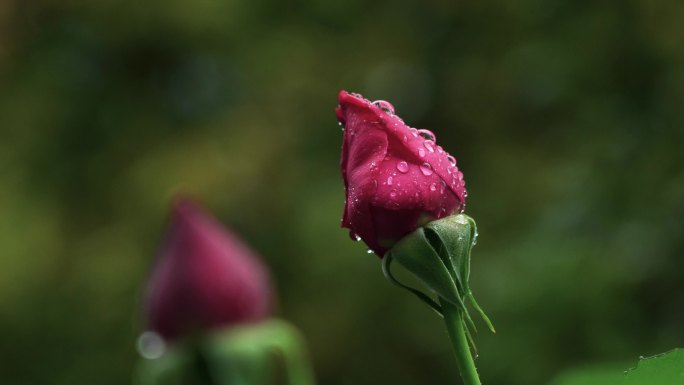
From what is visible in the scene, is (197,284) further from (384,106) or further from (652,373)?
(652,373)

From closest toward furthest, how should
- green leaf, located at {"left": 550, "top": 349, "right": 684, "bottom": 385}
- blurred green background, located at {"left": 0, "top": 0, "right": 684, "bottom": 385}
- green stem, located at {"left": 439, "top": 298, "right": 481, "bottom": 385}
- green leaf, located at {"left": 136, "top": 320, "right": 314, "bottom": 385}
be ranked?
green leaf, located at {"left": 550, "top": 349, "right": 684, "bottom": 385}
green stem, located at {"left": 439, "top": 298, "right": 481, "bottom": 385}
green leaf, located at {"left": 136, "top": 320, "right": 314, "bottom": 385}
blurred green background, located at {"left": 0, "top": 0, "right": 684, "bottom": 385}

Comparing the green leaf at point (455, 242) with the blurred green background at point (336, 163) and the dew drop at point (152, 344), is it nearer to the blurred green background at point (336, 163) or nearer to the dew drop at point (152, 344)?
the dew drop at point (152, 344)

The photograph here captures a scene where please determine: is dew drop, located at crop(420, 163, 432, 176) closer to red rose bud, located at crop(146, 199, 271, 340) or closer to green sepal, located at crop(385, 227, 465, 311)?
green sepal, located at crop(385, 227, 465, 311)

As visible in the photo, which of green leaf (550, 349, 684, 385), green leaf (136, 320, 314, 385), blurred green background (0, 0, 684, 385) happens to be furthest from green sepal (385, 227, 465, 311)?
blurred green background (0, 0, 684, 385)

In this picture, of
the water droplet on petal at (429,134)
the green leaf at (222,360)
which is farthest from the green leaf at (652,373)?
the green leaf at (222,360)

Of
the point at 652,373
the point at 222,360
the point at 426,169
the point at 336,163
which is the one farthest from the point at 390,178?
the point at 336,163
